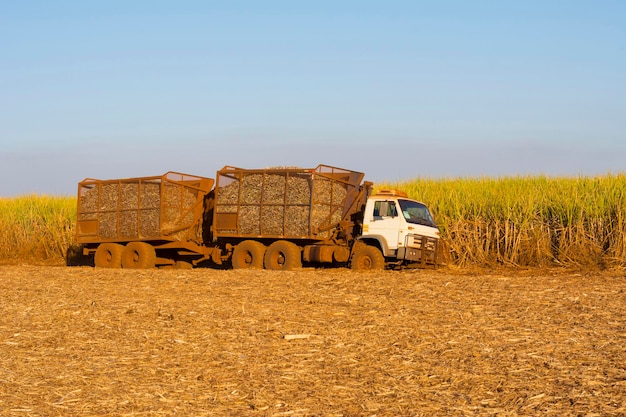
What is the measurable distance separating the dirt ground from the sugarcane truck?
14.8 ft

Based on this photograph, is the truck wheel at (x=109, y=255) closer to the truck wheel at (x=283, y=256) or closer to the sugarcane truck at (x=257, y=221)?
the sugarcane truck at (x=257, y=221)

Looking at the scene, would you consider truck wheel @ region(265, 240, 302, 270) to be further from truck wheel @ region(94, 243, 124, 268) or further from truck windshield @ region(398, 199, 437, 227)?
truck wheel @ region(94, 243, 124, 268)

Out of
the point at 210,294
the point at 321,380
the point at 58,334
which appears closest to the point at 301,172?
the point at 210,294

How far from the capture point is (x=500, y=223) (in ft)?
75.4

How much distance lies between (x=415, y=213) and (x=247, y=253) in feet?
15.3

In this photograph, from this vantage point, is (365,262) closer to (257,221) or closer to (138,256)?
(257,221)

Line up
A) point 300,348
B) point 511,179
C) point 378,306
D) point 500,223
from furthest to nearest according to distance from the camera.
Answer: point 511,179, point 500,223, point 378,306, point 300,348

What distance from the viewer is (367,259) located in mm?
20781

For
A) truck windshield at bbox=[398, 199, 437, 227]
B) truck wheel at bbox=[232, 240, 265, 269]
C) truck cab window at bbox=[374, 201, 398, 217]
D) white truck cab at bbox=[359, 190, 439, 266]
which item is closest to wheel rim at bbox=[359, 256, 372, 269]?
white truck cab at bbox=[359, 190, 439, 266]

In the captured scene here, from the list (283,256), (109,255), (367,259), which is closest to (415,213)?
(367,259)

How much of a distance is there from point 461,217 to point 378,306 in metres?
10.7

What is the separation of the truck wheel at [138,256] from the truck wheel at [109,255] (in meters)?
0.19

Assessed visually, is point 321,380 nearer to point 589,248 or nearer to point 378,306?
point 378,306

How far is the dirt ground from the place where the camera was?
303 inches
